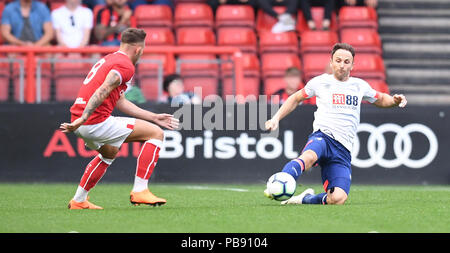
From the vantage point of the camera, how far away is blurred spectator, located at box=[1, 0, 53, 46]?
13.8 meters

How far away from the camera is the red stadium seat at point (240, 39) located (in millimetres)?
14773

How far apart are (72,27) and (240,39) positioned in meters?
2.78

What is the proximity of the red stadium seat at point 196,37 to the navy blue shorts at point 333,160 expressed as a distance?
6144mm

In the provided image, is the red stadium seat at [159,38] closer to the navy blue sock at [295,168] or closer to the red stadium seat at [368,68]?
the red stadium seat at [368,68]

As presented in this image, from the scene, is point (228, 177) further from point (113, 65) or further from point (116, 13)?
point (113, 65)

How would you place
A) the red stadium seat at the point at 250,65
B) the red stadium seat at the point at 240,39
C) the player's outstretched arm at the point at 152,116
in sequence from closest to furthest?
the player's outstretched arm at the point at 152,116 → the red stadium seat at the point at 250,65 → the red stadium seat at the point at 240,39

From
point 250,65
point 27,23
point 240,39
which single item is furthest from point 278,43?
point 27,23

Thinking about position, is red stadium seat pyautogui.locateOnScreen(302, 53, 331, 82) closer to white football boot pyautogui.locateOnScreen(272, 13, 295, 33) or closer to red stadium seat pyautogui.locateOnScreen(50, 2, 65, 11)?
white football boot pyautogui.locateOnScreen(272, 13, 295, 33)

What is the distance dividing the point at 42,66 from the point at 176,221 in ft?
20.2

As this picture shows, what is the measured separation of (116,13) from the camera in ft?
46.5

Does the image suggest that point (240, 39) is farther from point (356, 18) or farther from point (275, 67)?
point (356, 18)

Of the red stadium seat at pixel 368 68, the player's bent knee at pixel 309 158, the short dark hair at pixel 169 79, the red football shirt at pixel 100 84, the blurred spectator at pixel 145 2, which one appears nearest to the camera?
the red football shirt at pixel 100 84

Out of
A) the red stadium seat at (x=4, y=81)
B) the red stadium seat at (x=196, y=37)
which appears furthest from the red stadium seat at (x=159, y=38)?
the red stadium seat at (x=4, y=81)

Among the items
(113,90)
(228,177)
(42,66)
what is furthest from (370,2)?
(113,90)
